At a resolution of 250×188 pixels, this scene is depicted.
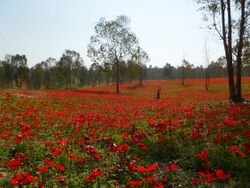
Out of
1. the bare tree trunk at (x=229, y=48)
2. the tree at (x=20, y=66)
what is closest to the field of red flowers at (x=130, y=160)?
the bare tree trunk at (x=229, y=48)

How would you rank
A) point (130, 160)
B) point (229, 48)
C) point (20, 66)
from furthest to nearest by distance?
point (20, 66) → point (229, 48) → point (130, 160)

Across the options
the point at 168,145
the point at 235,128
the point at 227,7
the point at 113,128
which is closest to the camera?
the point at 168,145

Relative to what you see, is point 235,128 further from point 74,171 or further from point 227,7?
point 227,7

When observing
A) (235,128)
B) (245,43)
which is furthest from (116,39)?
(235,128)

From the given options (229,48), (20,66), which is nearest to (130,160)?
(229,48)

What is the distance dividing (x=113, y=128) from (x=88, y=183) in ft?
17.7

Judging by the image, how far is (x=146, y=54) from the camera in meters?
87.9

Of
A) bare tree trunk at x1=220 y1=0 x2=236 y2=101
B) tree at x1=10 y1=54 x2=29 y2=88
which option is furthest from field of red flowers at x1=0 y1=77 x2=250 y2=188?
tree at x1=10 y1=54 x2=29 y2=88

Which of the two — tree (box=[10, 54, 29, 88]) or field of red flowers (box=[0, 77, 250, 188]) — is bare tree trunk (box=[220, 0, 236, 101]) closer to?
field of red flowers (box=[0, 77, 250, 188])

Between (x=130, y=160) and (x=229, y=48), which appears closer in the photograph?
(x=130, y=160)

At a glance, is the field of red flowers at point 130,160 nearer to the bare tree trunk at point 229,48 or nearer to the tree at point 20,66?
the bare tree trunk at point 229,48

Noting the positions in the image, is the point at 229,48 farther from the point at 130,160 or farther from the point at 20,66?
the point at 20,66

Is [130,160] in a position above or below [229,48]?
below

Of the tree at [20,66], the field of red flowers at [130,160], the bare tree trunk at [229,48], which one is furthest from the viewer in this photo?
the tree at [20,66]
